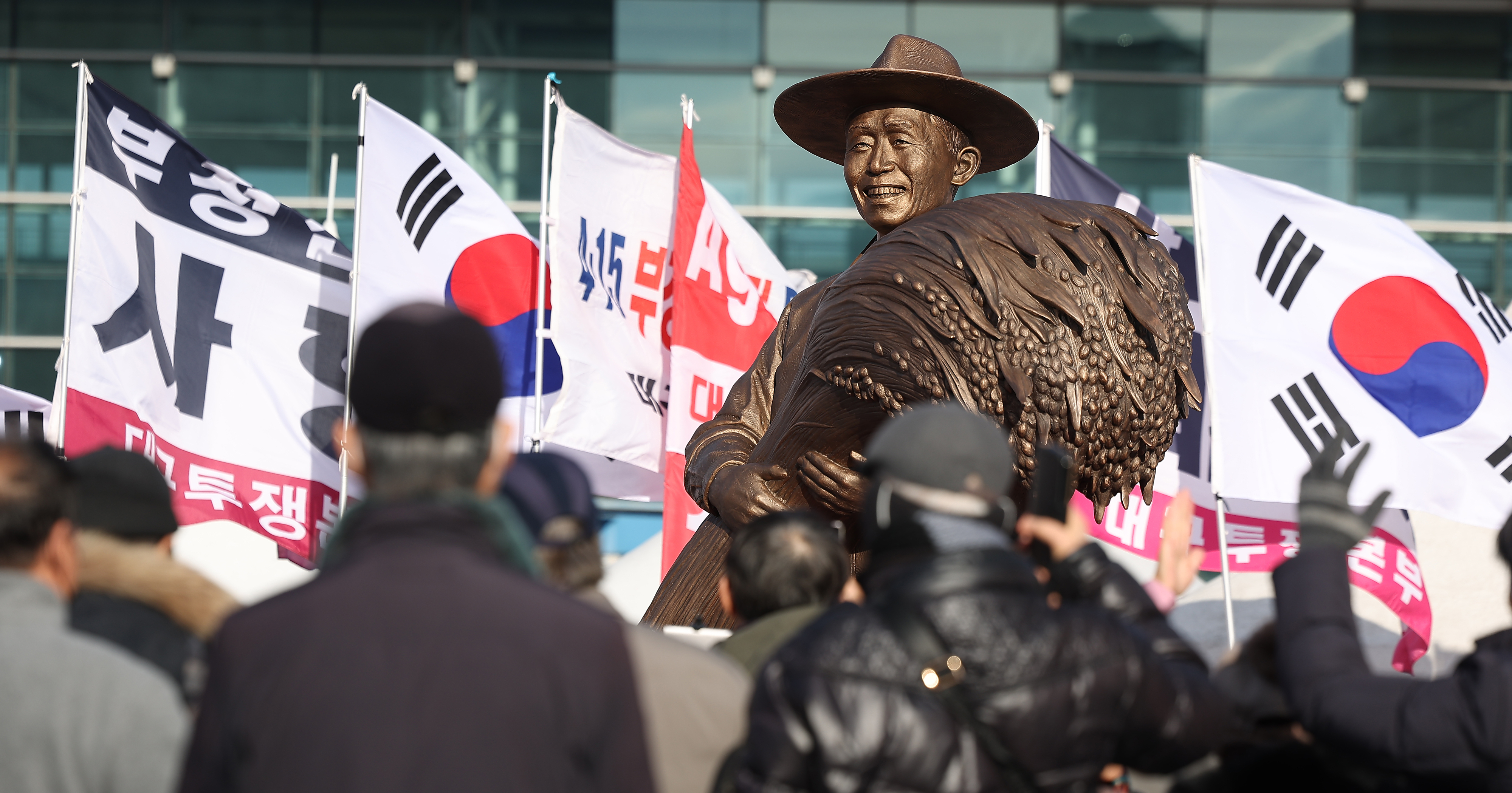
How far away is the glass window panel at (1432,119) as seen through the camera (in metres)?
16.9

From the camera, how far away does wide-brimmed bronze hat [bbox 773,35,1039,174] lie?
12.4 feet

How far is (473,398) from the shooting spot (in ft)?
5.73

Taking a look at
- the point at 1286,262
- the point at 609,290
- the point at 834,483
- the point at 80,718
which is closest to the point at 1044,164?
the point at 1286,262

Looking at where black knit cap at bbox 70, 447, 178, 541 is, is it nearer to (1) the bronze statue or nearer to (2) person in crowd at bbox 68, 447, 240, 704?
(2) person in crowd at bbox 68, 447, 240, 704

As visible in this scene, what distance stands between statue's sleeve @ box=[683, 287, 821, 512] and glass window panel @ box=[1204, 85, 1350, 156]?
44.6 feet

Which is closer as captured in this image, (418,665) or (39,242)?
(418,665)

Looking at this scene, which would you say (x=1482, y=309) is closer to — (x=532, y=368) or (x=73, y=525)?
Answer: (x=532, y=368)

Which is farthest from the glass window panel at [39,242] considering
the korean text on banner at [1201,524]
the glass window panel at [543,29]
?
the korean text on banner at [1201,524]

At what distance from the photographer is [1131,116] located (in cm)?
1673

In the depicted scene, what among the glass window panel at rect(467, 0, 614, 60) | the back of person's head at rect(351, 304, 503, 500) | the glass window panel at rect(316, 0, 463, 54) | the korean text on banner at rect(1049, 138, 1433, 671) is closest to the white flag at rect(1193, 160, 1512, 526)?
the korean text on banner at rect(1049, 138, 1433, 671)

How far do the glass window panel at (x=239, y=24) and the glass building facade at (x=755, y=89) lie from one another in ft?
0.08

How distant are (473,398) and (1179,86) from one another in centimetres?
1620

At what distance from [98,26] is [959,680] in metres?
17.6

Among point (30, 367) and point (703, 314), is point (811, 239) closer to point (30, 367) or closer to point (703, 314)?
point (703, 314)
